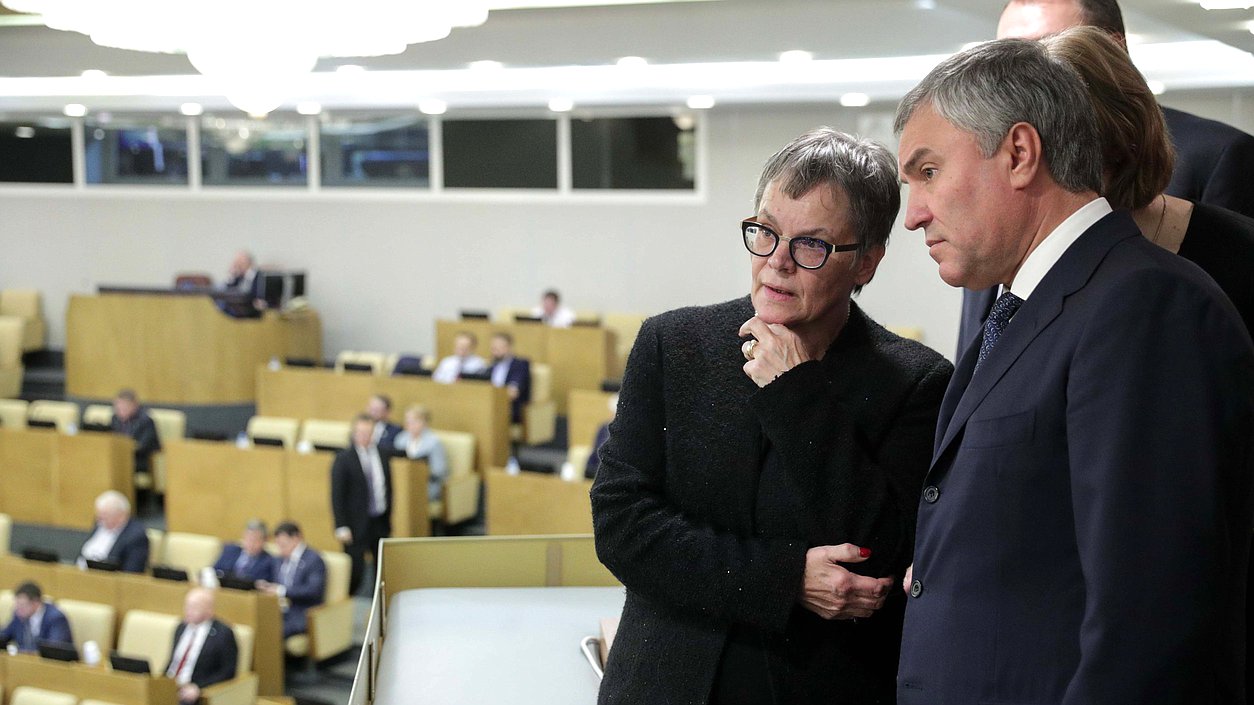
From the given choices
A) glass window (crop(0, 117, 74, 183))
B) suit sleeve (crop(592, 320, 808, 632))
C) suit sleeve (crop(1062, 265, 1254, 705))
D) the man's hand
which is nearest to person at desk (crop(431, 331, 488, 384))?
glass window (crop(0, 117, 74, 183))

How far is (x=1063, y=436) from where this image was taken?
1.15 metres

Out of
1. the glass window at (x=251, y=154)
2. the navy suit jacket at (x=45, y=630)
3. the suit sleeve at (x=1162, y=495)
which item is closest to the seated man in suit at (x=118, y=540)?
the navy suit jacket at (x=45, y=630)

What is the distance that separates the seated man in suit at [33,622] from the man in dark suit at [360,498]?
1.78 metres

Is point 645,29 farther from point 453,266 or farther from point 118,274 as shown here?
point 118,274

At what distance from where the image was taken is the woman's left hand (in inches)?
60.0

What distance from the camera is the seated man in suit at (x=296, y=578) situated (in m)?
7.48

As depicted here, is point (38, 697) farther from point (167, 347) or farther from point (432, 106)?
point (432, 106)

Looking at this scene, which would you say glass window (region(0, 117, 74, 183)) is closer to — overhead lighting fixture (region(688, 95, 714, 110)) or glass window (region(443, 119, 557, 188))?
glass window (region(443, 119, 557, 188))

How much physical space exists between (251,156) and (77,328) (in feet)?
9.78

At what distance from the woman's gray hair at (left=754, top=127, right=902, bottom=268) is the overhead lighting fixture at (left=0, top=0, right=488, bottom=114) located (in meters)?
1.98

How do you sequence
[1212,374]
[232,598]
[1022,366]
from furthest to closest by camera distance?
[232,598] → [1022,366] → [1212,374]

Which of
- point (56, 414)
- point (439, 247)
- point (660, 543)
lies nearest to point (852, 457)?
point (660, 543)

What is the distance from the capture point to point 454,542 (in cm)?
227

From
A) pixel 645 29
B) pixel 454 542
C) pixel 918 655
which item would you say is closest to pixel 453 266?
pixel 645 29
